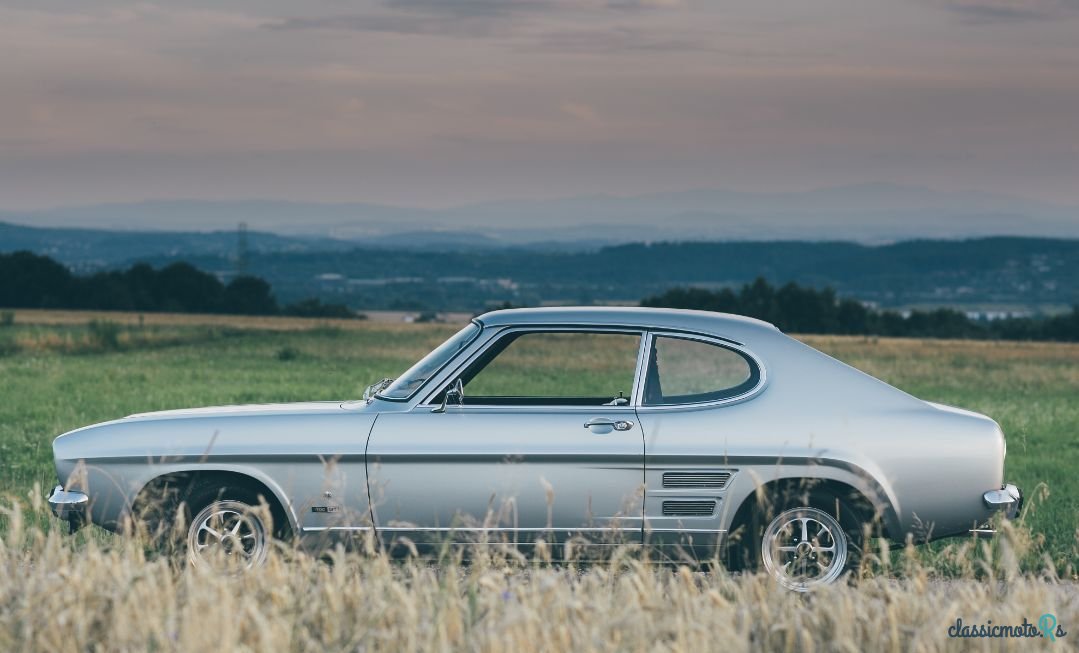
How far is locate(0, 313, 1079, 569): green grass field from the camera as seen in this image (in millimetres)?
14211

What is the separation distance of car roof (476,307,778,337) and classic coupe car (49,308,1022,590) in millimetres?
29

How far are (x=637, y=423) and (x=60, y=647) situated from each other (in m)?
3.17

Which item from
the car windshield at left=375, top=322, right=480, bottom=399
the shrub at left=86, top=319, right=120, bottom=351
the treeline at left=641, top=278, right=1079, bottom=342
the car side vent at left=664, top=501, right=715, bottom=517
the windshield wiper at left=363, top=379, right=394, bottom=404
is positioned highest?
the car windshield at left=375, top=322, right=480, bottom=399

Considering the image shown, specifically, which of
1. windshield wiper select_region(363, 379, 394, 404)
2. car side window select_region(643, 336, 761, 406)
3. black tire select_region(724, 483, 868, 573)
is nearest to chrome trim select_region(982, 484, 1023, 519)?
black tire select_region(724, 483, 868, 573)

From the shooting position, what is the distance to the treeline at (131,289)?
107 meters

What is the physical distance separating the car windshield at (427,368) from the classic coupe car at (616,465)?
1.3 inches

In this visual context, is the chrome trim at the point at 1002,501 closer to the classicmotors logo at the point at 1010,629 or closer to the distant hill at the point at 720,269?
the classicmotors logo at the point at 1010,629

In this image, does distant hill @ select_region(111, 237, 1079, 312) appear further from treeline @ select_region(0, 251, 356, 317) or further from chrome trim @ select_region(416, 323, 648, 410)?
chrome trim @ select_region(416, 323, 648, 410)

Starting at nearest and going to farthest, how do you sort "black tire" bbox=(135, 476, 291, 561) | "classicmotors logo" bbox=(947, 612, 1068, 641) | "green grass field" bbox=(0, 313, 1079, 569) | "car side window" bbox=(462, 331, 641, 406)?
"classicmotors logo" bbox=(947, 612, 1068, 641), "black tire" bbox=(135, 476, 291, 561), "car side window" bbox=(462, 331, 641, 406), "green grass field" bbox=(0, 313, 1079, 569)

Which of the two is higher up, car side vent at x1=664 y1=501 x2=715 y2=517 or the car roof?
the car roof

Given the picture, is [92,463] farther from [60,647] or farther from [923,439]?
[923,439]

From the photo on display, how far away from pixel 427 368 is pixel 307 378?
2368cm

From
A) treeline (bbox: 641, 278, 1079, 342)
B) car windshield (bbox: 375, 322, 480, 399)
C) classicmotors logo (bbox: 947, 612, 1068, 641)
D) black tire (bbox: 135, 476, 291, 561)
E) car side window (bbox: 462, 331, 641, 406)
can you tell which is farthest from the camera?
treeline (bbox: 641, 278, 1079, 342)

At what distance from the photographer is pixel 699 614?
513 cm
